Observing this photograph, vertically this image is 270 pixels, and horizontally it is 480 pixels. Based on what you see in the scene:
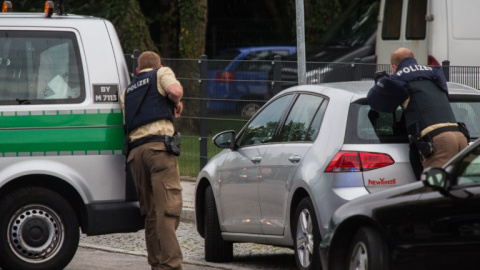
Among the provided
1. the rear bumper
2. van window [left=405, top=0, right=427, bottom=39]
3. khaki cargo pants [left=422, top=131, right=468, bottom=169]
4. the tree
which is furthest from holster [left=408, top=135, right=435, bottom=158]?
the tree

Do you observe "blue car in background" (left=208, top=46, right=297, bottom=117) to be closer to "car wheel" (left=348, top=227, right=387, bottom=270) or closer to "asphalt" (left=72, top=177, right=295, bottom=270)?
"asphalt" (left=72, top=177, right=295, bottom=270)

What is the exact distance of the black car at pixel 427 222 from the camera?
20.5 ft

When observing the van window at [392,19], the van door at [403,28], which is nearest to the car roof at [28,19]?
the van door at [403,28]

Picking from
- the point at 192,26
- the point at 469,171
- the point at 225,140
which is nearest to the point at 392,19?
the point at 192,26

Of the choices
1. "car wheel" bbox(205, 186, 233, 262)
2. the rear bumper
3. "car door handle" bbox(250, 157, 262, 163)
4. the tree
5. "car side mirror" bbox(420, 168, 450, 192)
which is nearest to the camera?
"car side mirror" bbox(420, 168, 450, 192)

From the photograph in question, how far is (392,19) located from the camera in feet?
60.4

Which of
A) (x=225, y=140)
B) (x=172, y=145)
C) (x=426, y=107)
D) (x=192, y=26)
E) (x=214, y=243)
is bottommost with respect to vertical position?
(x=214, y=243)

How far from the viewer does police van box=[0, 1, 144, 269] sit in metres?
9.11

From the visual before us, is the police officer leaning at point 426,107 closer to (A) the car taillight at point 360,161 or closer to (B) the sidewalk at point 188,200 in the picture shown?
(A) the car taillight at point 360,161

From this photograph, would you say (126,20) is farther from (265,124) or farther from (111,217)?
(111,217)

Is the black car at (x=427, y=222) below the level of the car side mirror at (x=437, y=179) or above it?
below

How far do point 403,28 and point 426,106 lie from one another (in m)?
9.10

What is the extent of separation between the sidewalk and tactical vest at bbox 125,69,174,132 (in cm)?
475

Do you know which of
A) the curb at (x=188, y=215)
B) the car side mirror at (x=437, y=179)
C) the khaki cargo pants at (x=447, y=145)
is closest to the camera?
the car side mirror at (x=437, y=179)
